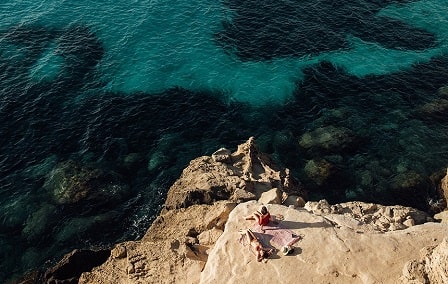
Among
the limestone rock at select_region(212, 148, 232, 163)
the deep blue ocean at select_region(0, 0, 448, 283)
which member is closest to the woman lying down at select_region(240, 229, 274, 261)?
the deep blue ocean at select_region(0, 0, 448, 283)

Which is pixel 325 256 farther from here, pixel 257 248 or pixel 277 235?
pixel 257 248

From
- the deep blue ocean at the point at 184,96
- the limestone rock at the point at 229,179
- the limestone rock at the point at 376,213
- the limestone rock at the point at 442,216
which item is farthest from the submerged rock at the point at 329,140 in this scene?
the limestone rock at the point at 442,216

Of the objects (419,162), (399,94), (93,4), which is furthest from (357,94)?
(93,4)

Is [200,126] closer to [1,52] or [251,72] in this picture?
[251,72]

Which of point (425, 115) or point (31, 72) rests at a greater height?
point (31, 72)

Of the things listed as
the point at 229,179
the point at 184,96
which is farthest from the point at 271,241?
the point at 184,96

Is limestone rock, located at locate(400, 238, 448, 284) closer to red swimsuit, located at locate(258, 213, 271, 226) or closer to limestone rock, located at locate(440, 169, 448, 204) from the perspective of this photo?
red swimsuit, located at locate(258, 213, 271, 226)

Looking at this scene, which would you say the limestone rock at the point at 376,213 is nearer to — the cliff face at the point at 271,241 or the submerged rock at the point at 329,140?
the cliff face at the point at 271,241
